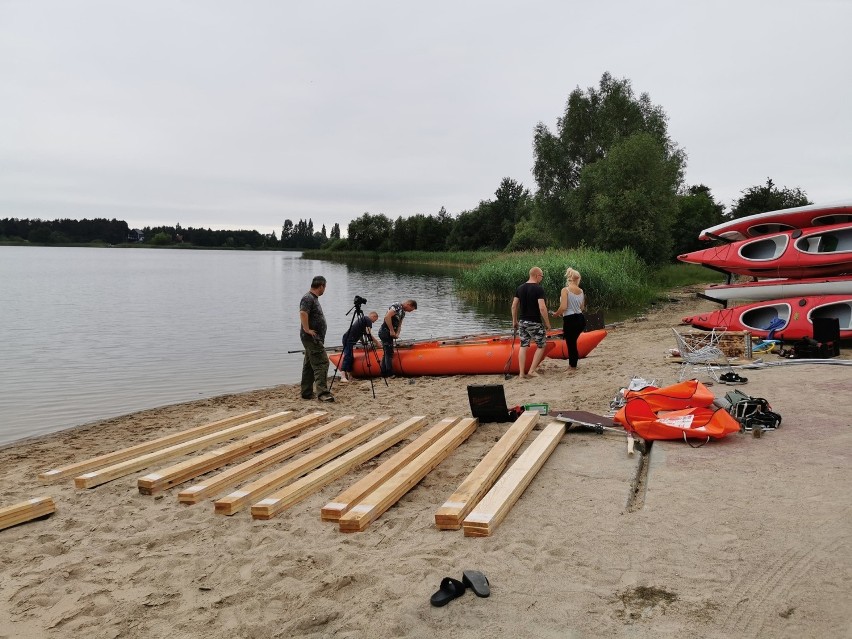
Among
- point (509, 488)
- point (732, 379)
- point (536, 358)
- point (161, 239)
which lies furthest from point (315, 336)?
point (161, 239)

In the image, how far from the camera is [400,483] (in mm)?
4816

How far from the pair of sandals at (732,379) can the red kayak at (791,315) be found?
4.23 m

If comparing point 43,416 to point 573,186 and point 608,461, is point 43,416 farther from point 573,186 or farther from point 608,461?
point 573,186

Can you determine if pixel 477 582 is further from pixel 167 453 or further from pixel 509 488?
pixel 167 453

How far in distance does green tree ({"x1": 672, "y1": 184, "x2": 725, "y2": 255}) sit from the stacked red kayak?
27373 millimetres

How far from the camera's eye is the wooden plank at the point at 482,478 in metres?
4.09

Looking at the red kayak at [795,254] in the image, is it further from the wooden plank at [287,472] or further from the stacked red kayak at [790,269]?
the wooden plank at [287,472]

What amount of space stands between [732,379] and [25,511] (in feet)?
24.8

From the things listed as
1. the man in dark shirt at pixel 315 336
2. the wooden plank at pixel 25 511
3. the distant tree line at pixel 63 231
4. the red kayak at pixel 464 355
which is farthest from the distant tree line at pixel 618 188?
the distant tree line at pixel 63 231

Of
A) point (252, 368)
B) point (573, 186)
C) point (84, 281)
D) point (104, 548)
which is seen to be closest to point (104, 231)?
point (84, 281)

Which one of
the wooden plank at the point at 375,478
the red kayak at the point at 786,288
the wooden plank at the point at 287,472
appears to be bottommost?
the wooden plank at the point at 287,472

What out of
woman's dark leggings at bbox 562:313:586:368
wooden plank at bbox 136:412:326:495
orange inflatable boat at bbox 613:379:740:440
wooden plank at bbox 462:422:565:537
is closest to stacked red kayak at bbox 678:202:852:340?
woman's dark leggings at bbox 562:313:586:368

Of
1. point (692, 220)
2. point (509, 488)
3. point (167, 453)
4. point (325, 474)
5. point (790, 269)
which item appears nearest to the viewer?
point (509, 488)

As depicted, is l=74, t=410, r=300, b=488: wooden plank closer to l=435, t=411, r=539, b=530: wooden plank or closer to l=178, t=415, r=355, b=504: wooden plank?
l=178, t=415, r=355, b=504: wooden plank
